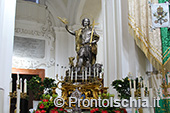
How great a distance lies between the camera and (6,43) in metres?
4.15

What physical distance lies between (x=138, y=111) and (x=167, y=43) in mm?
1590

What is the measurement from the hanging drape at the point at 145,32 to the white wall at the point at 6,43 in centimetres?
237

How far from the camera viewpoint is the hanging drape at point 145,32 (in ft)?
15.1

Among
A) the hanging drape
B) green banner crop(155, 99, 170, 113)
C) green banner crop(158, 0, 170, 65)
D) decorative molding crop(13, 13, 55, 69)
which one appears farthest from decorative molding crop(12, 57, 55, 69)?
green banner crop(155, 99, 170, 113)

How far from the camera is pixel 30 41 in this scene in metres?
9.87

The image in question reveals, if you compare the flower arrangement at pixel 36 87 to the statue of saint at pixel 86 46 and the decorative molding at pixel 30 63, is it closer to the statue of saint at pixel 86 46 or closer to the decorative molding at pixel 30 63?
the statue of saint at pixel 86 46

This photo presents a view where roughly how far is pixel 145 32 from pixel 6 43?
8.72 feet

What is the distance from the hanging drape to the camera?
460 centimetres

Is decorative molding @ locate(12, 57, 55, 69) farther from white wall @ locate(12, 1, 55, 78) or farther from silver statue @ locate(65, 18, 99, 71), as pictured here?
silver statue @ locate(65, 18, 99, 71)

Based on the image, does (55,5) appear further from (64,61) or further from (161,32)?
(161,32)

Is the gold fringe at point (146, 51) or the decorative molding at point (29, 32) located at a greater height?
the decorative molding at point (29, 32)

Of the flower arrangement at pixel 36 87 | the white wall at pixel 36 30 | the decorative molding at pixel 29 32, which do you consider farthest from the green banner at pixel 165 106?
the decorative molding at pixel 29 32

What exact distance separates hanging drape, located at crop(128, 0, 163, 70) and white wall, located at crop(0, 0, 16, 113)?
2.37 metres

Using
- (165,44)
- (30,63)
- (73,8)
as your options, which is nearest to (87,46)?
(165,44)
